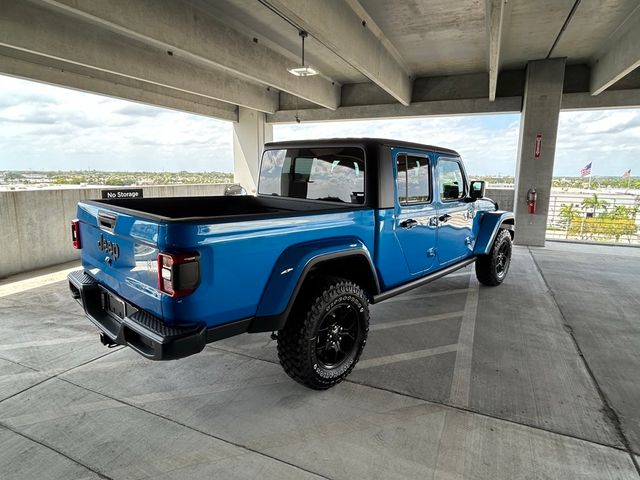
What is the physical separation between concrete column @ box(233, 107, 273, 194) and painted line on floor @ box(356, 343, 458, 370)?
1172 centimetres

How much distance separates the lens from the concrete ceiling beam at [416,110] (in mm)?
10375

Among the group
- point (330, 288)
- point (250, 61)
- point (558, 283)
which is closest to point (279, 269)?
point (330, 288)

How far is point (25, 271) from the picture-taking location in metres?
6.14

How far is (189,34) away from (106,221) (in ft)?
16.8

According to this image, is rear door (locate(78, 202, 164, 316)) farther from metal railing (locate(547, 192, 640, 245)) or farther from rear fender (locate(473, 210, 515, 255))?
metal railing (locate(547, 192, 640, 245))

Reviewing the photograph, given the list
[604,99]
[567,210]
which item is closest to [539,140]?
[604,99]

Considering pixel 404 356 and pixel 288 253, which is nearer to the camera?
pixel 288 253

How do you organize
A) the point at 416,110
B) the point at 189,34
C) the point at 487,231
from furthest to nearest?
1. the point at 416,110
2. the point at 189,34
3. the point at 487,231

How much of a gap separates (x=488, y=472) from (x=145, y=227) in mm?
2244

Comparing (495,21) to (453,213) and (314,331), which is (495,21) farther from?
(314,331)

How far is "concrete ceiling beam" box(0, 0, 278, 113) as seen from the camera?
5.86 meters

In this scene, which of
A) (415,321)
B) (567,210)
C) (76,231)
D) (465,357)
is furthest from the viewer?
(567,210)

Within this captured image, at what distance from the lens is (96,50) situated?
23.3 ft

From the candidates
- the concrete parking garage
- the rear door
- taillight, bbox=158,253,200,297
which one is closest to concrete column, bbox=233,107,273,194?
the concrete parking garage
